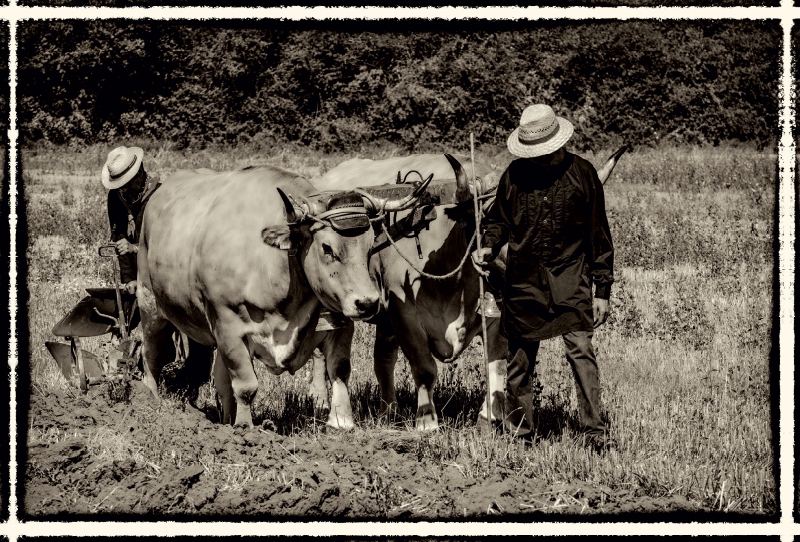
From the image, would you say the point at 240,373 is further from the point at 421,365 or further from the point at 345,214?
the point at 345,214

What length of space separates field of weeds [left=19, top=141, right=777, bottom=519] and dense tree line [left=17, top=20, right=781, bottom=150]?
14.4 metres

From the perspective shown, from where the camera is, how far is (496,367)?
873cm

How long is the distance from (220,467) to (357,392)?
2.83m

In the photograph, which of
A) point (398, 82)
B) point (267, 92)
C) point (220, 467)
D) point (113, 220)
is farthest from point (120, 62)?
point (220, 467)

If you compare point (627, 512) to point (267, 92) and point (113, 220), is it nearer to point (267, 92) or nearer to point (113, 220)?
point (113, 220)

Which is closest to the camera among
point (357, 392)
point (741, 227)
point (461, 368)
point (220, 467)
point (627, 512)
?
point (627, 512)

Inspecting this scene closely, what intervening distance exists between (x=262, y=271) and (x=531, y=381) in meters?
2.13

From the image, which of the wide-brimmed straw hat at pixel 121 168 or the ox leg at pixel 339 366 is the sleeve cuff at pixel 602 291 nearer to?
the ox leg at pixel 339 366

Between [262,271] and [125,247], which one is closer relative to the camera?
[262,271]

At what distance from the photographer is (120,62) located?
28312 millimetres

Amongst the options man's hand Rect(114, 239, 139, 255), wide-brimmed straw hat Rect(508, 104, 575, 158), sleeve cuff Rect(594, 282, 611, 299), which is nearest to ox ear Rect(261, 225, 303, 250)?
wide-brimmed straw hat Rect(508, 104, 575, 158)

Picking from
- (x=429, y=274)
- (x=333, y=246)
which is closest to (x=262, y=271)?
(x=333, y=246)

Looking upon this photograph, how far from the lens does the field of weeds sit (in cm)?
648

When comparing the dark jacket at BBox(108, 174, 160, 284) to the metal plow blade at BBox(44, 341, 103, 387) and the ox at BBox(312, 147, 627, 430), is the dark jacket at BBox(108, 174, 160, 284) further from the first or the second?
the ox at BBox(312, 147, 627, 430)
